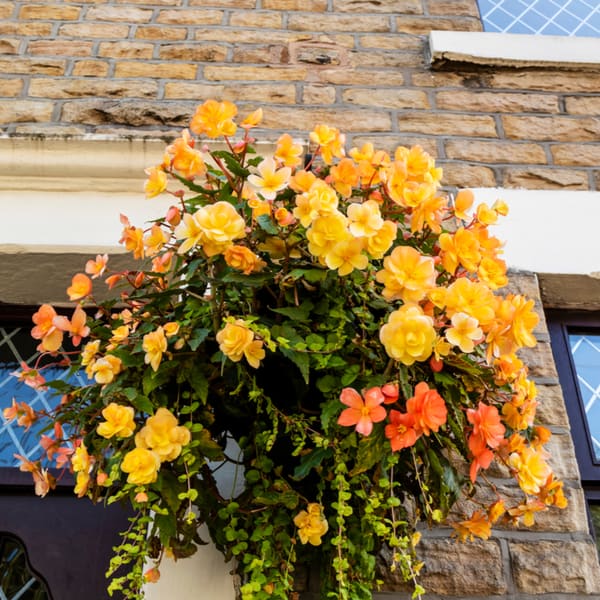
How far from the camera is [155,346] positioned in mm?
1140

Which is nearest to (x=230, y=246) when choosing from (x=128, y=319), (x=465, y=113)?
(x=128, y=319)

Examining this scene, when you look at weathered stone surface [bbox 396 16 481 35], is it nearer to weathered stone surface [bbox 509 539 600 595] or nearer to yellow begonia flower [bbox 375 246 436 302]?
yellow begonia flower [bbox 375 246 436 302]

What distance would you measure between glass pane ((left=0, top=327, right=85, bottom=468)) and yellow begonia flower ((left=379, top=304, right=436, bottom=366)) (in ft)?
4.73

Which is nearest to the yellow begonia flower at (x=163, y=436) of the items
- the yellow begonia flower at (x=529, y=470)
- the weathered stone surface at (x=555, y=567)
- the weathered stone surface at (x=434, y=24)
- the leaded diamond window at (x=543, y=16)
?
the yellow begonia flower at (x=529, y=470)

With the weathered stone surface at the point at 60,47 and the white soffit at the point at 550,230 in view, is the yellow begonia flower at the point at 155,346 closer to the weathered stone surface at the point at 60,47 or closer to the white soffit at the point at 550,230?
the white soffit at the point at 550,230

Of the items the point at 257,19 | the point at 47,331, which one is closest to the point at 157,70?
the point at 257,19

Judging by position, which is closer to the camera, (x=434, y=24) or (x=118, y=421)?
(x=118, y=421)

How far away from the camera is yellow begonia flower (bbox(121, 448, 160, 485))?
3.48 feet

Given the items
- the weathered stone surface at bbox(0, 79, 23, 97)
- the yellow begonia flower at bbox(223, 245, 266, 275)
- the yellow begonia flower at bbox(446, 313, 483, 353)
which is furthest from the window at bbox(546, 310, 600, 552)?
the weathered stone surface at bbox(0, 79, 23, 97)

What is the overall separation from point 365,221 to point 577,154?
4.92ft

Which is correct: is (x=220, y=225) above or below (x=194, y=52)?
below

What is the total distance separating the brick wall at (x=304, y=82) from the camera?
2291mm

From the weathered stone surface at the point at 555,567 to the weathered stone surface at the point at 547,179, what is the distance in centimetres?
118

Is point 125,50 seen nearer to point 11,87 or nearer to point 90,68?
point 90,68
